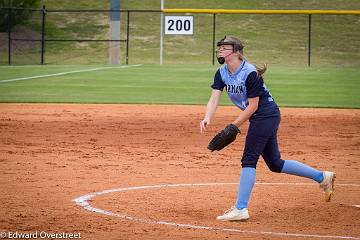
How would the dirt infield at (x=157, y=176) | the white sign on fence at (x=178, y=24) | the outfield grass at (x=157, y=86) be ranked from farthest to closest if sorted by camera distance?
the white sign on fence at (x=178, y=24)
the outfield grass at (x=157, y=86)
the dirt infield at (x=157, y=176)

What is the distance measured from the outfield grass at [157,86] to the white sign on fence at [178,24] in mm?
4305

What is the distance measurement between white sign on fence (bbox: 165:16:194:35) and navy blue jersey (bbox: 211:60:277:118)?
29.6m

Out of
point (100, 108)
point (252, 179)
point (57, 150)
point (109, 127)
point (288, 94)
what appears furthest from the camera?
point (288, 94)

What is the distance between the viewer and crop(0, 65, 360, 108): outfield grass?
76.3ft

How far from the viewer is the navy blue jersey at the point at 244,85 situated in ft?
28.9

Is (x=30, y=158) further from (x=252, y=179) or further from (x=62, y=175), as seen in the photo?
(x=252, y=179)

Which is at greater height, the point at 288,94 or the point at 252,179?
the point at 252,179

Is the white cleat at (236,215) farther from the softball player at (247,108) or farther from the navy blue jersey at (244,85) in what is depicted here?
the navy blue jersey at (244,85)

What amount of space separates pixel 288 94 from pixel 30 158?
516 inches

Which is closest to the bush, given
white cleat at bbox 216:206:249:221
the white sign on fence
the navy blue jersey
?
the white sign on fence

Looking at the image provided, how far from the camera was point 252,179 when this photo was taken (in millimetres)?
8852

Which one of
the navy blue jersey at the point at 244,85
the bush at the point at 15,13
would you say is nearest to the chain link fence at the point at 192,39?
the bush at the point at 15,13

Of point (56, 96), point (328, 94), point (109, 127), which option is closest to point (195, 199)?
point (109, 127)

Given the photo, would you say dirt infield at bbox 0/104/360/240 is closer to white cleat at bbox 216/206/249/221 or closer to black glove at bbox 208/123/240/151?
white cleat at bbox 216/206/249/221
